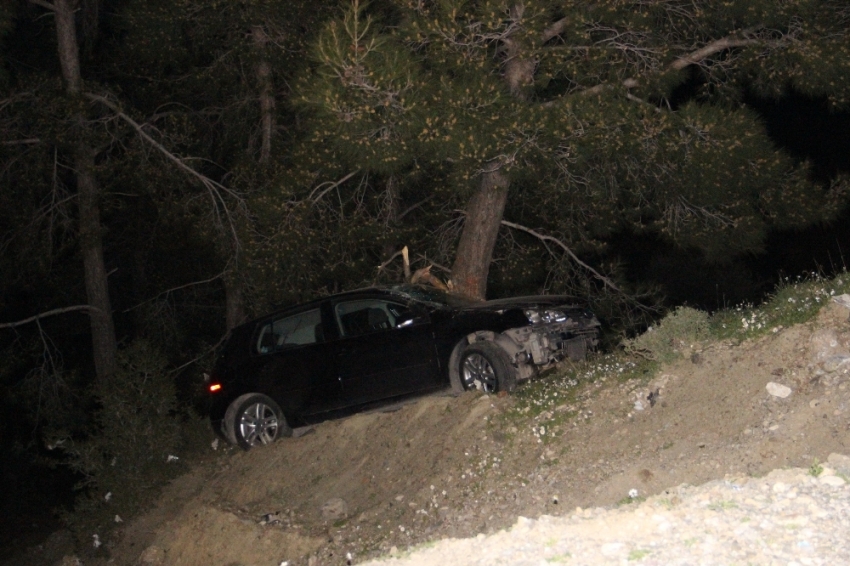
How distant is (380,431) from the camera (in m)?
11.0

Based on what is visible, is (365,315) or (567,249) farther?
(567,249)

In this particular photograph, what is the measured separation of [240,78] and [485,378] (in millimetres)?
11020

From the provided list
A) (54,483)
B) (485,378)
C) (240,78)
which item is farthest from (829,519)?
(54,483)

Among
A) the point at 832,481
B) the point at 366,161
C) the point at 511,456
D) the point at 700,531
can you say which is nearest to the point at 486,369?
the point at 511,456

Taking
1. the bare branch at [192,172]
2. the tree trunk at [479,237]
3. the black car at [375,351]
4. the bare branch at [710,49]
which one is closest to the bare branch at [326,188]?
the bare branch at [192,172]

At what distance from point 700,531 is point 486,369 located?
5042 millimetres

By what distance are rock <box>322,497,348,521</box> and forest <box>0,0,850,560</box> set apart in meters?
4.27

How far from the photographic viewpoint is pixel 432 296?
11875 mm

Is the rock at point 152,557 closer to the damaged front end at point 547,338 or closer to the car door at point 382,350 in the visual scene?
the car door at point 382,350

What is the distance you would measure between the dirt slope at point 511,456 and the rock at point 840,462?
131mm

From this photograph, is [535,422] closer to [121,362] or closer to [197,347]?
[121,362]

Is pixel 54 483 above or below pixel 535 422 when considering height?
below

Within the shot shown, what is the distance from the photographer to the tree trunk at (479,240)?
14.8m

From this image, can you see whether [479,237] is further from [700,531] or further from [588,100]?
[700,531]
